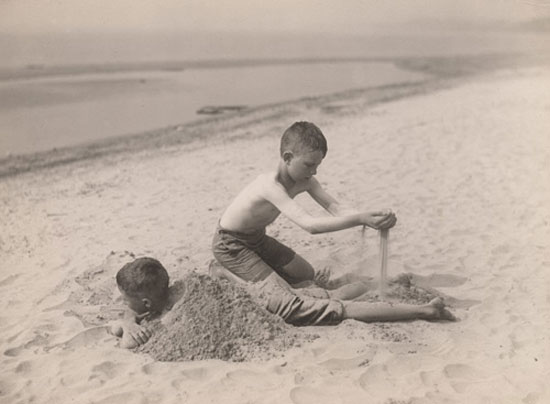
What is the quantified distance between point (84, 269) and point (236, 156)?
297 centimetres

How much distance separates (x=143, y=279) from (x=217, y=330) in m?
0.46

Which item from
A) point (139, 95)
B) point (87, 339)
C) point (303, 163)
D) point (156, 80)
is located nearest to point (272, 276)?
point (303, 163)

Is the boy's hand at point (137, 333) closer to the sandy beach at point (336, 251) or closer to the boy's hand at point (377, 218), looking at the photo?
the sandy beach at point (336, 251)

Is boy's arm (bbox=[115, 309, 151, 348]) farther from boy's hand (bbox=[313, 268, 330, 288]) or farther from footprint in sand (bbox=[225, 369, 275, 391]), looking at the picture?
boy's hand (bbox=[313, 268, 330, 288])

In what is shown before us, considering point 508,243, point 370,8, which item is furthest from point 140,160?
Result: point 508,243

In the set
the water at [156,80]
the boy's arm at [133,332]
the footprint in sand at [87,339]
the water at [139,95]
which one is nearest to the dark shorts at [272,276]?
the boy's arm at [133,332]

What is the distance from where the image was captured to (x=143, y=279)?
3062 millimetres

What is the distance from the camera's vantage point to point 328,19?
16.8ft

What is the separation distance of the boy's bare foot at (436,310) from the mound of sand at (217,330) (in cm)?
63

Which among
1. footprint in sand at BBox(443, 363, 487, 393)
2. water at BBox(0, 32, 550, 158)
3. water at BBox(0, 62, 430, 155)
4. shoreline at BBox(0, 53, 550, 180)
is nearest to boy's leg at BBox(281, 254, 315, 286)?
footprint in sand at BBox(443, 363, 487, 393)

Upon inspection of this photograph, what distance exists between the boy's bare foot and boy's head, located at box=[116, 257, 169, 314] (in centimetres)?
136

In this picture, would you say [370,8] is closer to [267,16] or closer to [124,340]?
[267,16]

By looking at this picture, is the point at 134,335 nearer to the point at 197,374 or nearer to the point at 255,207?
the point at 197,374

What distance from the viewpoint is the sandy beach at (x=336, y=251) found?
274 centimetres
